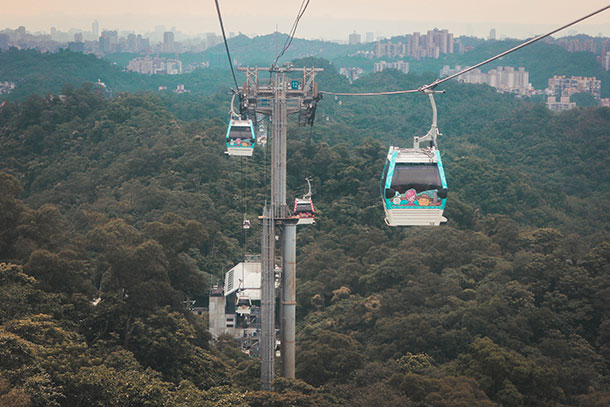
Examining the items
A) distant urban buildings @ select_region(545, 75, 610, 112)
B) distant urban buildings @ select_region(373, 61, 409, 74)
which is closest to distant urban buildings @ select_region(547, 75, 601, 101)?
distant urban buildings @ select_region(545, 75, 610, 112)

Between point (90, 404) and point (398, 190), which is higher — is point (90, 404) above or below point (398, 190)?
below

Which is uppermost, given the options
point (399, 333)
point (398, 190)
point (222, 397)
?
point (398, 190)

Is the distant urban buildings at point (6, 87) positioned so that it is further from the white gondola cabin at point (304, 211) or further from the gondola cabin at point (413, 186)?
the gondola cabin at point (413, 186)

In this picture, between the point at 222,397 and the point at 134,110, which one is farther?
the point at 134,110

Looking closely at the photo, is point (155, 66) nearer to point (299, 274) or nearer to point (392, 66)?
point (392, 66)

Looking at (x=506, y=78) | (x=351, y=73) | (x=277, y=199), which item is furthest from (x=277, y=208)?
(x=351, y=73)

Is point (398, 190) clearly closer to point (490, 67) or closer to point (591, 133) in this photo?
point (591, 133)

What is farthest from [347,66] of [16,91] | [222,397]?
[222,397]
